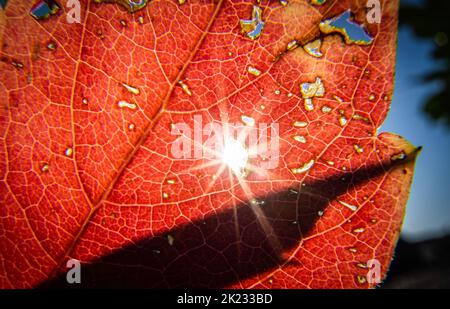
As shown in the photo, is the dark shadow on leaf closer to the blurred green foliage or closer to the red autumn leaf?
the red autumn leaf

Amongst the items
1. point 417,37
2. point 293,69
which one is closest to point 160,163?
point 293,69

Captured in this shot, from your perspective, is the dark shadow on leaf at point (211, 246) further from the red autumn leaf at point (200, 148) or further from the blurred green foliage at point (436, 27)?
the blurred green foliage at point (436, 27)

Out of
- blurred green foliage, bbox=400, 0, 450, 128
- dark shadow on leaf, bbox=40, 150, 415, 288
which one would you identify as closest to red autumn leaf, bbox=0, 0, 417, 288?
dark shadow on leaf, bbox=40, 150, 415, 288

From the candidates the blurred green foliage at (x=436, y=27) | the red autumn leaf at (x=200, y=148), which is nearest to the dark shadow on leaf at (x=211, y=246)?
the red autumn leaf at (x=200, y=148)

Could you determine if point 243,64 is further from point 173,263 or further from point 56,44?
point 173,263

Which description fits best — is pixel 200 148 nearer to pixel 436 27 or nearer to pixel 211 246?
pixel 211 246

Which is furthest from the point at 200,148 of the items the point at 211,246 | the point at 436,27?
the point at 436,27

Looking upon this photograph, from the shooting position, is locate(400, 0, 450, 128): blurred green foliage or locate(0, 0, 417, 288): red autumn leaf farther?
locate(400, 0, 450, 128): blurred green foliage
